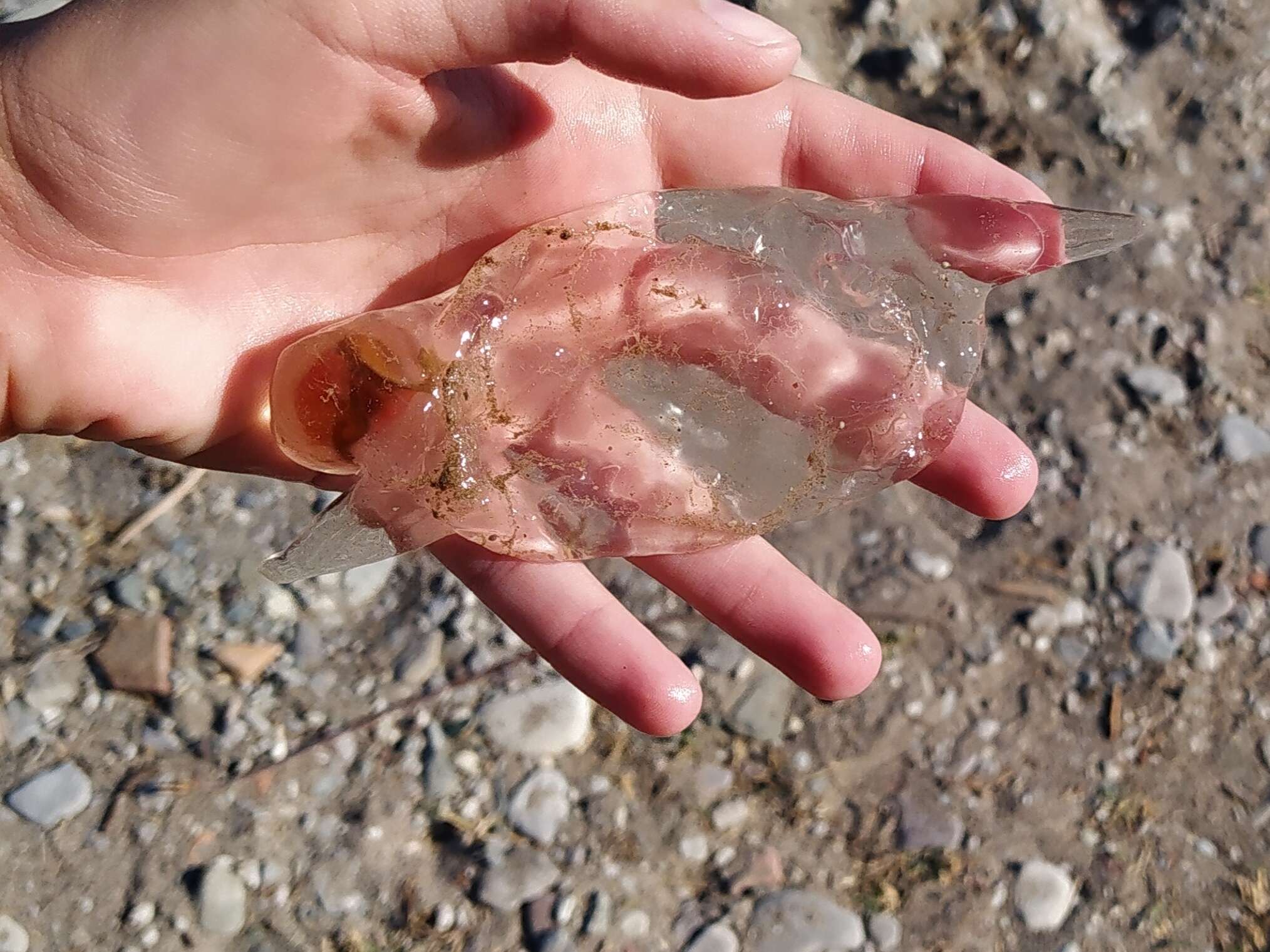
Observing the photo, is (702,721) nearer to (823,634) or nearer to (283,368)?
(823,634)

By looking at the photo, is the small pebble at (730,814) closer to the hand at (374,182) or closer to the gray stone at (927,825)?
the gray stone at (927,825)

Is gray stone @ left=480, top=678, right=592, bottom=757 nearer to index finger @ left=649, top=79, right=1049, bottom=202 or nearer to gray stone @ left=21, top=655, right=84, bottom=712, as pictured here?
gray stone @ left=21, top=655, right=84, bottom=712

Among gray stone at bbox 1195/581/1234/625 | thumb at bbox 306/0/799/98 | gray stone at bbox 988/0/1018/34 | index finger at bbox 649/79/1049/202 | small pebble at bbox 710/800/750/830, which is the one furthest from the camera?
gray stone at bbox 988/0/1018/34

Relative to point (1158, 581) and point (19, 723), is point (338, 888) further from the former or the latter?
point (1158, 581)

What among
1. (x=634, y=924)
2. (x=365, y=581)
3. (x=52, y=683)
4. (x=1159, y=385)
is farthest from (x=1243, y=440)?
(x=52, y=683)

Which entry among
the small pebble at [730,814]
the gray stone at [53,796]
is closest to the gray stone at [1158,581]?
the small pebble at [730,814]

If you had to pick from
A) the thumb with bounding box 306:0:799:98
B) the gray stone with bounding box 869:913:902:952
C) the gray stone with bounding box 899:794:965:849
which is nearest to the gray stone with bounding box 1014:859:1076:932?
the gray stone with bounding box 899:794:965:849
